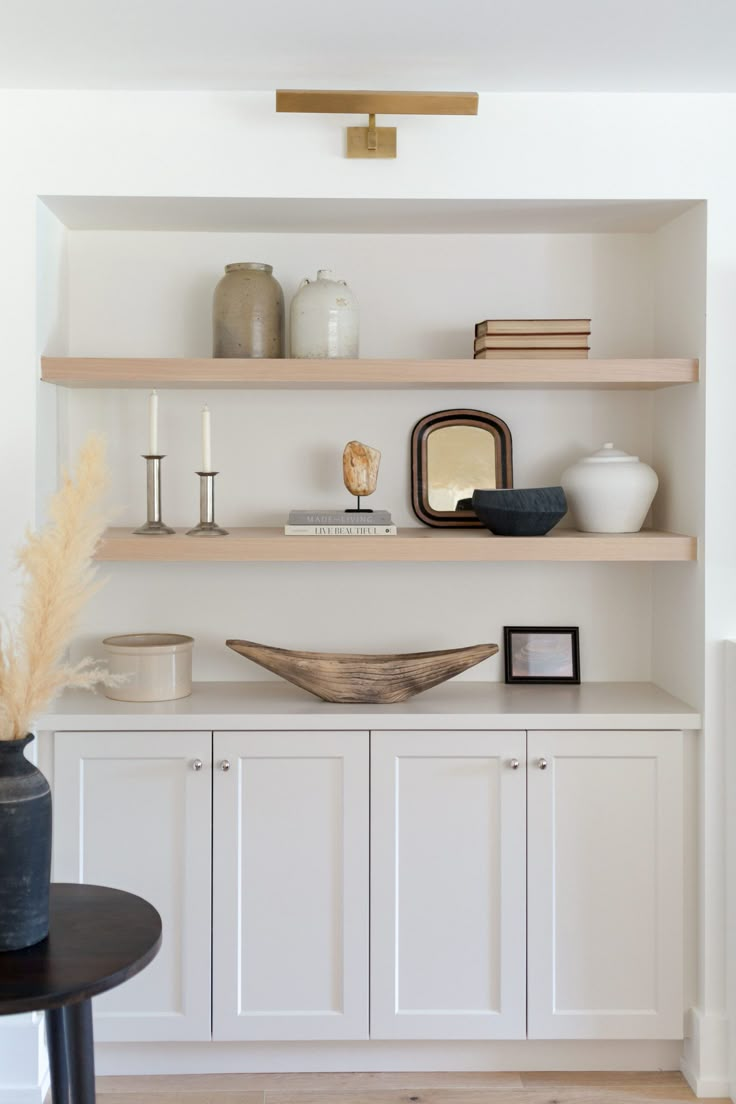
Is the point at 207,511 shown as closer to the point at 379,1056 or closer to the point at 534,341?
the point at 534,341

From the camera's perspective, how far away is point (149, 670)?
277cm

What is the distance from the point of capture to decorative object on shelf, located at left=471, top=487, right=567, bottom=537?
2.71 metres

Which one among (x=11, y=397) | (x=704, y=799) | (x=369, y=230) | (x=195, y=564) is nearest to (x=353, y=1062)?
(x=704, y=799)

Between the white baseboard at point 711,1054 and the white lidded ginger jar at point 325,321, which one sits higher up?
the white lidded ginger jar at point 325,321

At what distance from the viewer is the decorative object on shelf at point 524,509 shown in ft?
8.87

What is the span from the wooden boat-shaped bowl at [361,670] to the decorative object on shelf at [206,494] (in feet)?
0.93

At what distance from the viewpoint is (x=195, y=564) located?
304 cm

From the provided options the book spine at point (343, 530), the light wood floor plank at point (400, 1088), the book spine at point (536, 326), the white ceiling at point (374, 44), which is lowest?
the light wood floor plank at point (400, 1088)

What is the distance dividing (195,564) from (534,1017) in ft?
4.77

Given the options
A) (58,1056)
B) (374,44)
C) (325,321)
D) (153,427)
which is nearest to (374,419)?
(325,321)

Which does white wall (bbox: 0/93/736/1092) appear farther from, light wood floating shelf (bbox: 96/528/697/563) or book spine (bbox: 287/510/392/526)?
book spine (bbox: 287/510/392/526)

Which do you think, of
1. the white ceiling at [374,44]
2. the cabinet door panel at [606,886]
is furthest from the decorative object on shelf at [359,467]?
the white ceiling at [374,44]

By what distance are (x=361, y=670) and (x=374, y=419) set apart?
73 cm

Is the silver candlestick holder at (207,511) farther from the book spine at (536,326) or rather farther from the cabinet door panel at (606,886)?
the cabinet door panel at (606,886)
